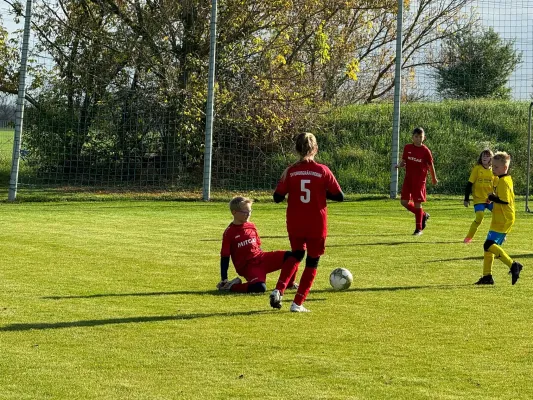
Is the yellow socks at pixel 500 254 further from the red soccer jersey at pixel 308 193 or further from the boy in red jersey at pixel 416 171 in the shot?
the boy in red jersey at pixel 416 171

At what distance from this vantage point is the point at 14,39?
91.7ft

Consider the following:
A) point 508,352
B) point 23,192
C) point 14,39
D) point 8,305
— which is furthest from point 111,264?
point 14,39

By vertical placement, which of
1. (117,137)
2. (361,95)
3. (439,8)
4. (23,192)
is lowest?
(23,192)

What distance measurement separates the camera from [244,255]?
9.88 m

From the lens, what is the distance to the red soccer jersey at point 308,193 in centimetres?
848

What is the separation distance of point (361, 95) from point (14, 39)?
1310 centimetres

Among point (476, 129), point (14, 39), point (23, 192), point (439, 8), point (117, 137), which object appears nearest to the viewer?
point (23, 192)

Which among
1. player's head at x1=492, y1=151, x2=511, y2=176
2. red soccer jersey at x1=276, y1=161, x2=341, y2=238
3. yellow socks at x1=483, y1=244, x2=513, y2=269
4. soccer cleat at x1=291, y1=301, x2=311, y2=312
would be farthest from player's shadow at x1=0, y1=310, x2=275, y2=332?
player's head at x1=492, y1=151, x2=511, y2=176

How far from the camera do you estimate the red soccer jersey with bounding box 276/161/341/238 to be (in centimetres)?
848

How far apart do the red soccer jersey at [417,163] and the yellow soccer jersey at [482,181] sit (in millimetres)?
1696

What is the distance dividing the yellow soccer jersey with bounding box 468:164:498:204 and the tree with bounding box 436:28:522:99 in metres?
17.1

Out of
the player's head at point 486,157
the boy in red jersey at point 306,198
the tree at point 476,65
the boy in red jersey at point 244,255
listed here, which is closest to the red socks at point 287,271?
the boy in red jersey at point 306,198

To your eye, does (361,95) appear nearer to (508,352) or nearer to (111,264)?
(111,264)

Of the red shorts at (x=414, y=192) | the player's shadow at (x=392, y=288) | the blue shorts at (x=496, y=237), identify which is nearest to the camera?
the player's shadow at (x=392, y=288)
